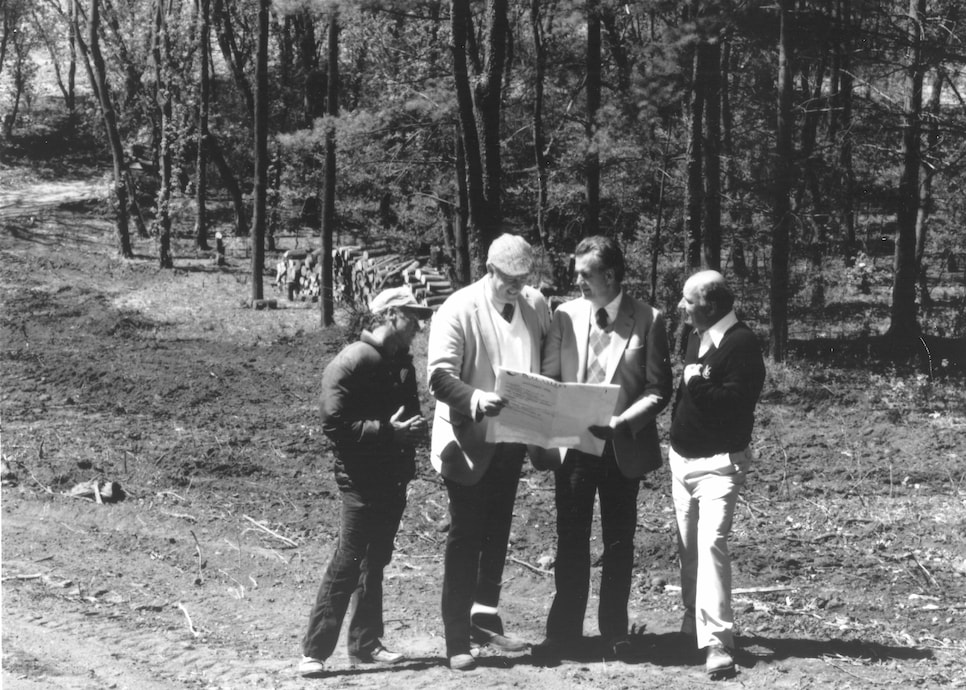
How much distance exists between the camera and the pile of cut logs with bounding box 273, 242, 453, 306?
62.3 feet

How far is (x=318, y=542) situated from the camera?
7566mm

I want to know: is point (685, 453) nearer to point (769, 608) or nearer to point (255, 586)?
point (769, 608)

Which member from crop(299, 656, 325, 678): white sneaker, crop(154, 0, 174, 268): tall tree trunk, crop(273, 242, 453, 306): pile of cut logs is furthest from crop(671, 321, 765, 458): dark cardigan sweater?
crop(154, 0, 174, 268): tall tree trunk

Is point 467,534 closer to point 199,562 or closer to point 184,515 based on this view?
point 199,562

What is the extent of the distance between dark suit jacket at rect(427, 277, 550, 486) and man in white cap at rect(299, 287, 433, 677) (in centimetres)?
14

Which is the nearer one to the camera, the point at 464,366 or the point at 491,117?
the point at 464,366

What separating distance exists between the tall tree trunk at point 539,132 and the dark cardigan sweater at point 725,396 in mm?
15861

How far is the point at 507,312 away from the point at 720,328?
1003 millimetres

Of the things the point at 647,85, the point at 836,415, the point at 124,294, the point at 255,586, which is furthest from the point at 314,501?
the point at 124,294

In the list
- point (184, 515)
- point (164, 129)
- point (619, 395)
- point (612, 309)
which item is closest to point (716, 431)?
point (619, 395)

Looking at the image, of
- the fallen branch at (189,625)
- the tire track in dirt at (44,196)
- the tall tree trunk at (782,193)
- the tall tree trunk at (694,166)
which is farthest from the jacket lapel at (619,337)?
the tire track in dirt at (44,196)

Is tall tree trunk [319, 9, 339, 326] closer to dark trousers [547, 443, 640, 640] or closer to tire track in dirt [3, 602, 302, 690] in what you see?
tire track in dirt [3, 602, 302, 690]

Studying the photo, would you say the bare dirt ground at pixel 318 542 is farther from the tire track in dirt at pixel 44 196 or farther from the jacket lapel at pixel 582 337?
the tire track in dirt at pixel 44 196

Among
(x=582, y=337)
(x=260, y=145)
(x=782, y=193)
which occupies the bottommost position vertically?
(x=582, y=337)
